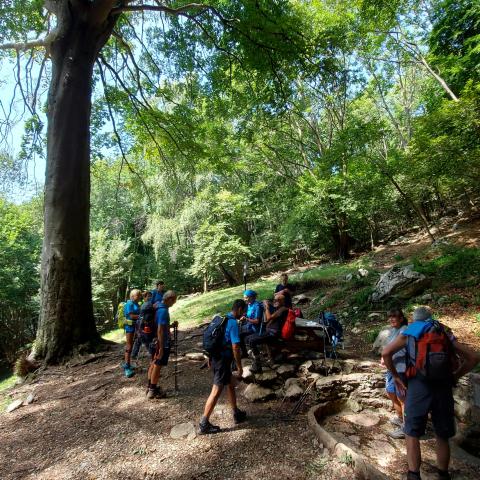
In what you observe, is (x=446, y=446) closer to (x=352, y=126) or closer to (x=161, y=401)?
(x=161, y=401)

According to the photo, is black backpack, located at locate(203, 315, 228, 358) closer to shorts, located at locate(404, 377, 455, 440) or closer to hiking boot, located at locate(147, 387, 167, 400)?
hiking boot, located at locate(147, 387, 167, 400)

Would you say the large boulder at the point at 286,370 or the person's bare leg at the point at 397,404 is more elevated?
the large boulder at the point at 286,370

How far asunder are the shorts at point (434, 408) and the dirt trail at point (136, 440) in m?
0.92

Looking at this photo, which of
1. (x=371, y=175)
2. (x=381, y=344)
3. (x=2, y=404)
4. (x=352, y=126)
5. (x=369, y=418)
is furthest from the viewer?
(x=371, y=175)

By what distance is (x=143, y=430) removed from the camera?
4.02 m

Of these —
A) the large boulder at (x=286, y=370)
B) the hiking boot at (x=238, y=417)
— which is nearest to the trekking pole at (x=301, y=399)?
the large boulder at (x=286, y=370)

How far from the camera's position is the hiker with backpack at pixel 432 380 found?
110 inches

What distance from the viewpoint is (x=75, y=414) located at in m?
4.66

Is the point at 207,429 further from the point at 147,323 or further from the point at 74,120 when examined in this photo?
the point at 74,120

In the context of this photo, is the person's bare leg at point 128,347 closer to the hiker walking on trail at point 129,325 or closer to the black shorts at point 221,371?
the hiker walking on trail at point 129,325

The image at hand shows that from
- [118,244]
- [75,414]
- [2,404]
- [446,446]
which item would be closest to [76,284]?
[2,404]

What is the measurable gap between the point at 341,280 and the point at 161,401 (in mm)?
9173

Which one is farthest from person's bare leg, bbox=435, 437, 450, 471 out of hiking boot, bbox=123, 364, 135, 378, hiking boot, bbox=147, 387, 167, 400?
hiking boot, bbox=123, 364, 135, 378

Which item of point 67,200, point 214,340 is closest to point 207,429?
point 214,340
